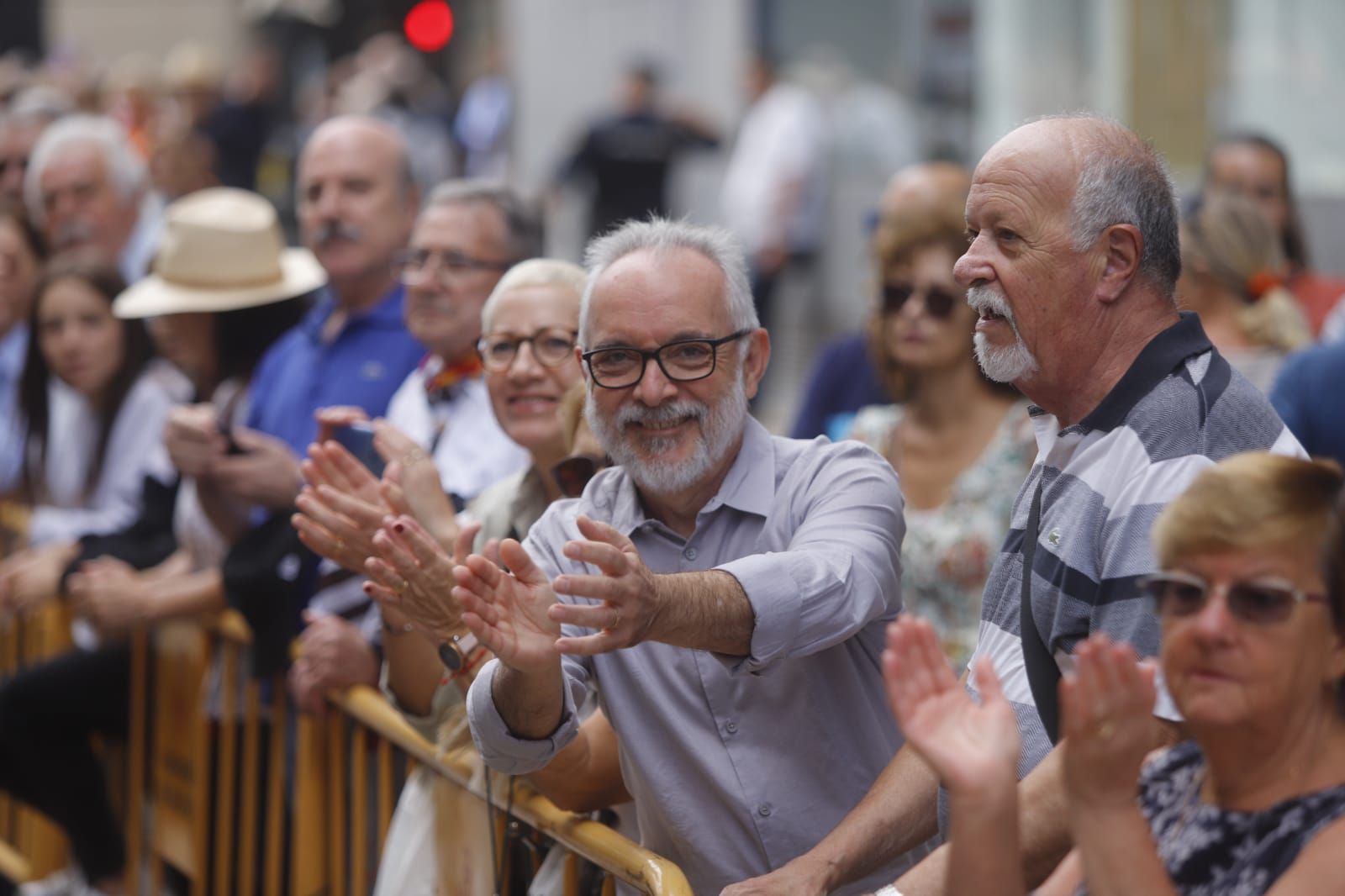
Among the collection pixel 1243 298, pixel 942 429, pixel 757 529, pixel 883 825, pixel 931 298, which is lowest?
pixel 942 429

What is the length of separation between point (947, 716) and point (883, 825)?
85 centimetres

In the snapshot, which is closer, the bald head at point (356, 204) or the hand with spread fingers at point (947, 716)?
the hand with spread fingers at point (947, 716)

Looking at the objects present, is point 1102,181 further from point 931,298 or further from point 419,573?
point 931,298

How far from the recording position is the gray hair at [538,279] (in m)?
4.39

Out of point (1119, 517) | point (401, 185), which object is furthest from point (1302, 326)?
point (1119, 517)

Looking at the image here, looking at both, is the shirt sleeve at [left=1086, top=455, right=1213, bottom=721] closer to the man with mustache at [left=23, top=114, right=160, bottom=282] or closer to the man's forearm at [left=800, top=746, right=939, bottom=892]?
the man's forearm at [left=800, top=746, right=939, bottom=892]

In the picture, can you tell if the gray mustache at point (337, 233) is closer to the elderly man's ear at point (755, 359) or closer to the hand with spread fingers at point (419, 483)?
the hand with spread fingers at point (419, 483)

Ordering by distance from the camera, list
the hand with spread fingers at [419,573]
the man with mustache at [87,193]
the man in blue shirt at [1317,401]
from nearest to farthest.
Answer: the hand with spread fingers at [419,573] → the man in blue shirt at [1317,401] → the man with mustache at [87,193]

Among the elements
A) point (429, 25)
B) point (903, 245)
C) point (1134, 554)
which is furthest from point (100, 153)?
point (429, 25)

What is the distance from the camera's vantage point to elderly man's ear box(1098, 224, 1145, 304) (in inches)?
120

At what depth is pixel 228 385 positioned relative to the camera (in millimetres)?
6473

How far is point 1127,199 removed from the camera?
3074 millimetres

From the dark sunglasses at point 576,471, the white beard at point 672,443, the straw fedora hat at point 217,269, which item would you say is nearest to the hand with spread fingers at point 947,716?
the white beard at point 672,443

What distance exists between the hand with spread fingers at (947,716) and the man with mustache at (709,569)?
692 mm
